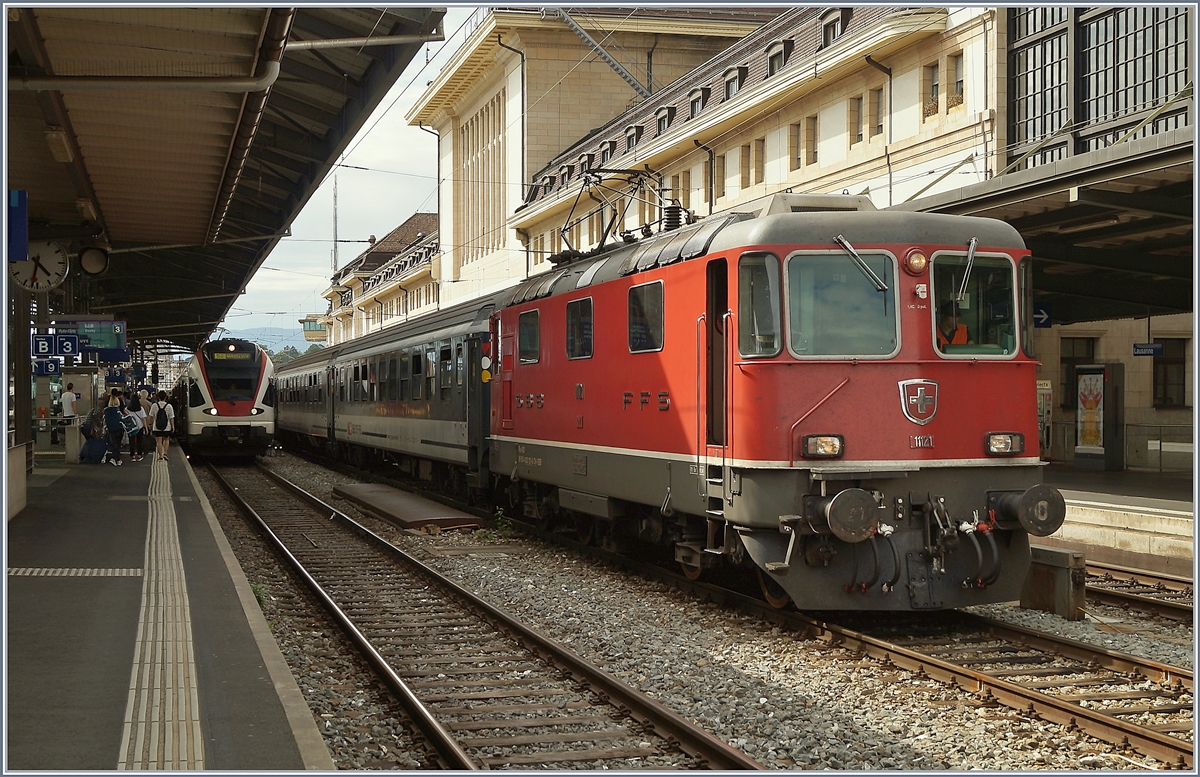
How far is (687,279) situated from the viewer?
34.4 ft

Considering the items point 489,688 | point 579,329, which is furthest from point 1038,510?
point 579,329

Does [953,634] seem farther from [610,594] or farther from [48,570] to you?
[48,570]

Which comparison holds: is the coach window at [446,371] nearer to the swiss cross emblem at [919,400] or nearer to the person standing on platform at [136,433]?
the swiss cross emblem at [919,400]

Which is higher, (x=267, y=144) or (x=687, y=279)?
(x=267, y=144)

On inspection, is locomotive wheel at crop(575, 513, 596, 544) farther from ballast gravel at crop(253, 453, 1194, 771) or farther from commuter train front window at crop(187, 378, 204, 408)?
commuter train front window at crop(187, 378, 204, 408)

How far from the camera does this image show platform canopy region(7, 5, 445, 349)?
445 inches

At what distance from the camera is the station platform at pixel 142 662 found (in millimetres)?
6012

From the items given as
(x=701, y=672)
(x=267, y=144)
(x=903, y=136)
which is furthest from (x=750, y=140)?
(x=701, y=672)

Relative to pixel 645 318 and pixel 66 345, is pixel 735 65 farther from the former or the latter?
pixel 645 318

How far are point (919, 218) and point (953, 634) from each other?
3.26 m

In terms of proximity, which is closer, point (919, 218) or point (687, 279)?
point (919, 218)

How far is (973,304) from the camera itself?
9.80m

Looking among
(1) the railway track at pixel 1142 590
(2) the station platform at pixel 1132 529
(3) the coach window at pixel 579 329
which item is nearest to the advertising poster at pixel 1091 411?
(2) the station platform at pixel 1132 529

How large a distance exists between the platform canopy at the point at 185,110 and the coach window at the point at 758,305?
14.8 ft
